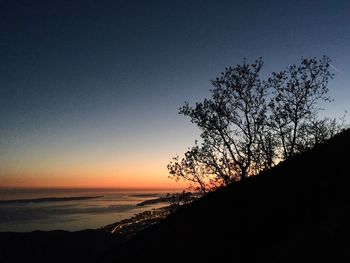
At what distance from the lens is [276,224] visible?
8828 millimetres

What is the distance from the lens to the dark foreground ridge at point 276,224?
6.73 meters

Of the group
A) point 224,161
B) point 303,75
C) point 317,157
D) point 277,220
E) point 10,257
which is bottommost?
point 10,257

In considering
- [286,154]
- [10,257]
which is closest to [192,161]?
[286,154]

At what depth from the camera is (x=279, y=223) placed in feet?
28.8

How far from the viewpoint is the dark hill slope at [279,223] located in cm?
671

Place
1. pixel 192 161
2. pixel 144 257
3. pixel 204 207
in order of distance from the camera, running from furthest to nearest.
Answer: pixel 192 161 → pixel 204 207 → pixel 144 257

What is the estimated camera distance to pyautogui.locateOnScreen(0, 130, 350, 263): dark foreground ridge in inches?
265

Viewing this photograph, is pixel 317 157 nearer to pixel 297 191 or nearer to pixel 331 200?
pixel 297 191

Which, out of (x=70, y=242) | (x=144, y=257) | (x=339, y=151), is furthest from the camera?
(x=70, y=242)

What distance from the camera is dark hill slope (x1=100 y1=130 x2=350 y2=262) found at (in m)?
6.71

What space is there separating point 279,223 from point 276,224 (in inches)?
3.8

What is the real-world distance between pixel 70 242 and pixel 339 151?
202 m

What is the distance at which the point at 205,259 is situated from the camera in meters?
10.1

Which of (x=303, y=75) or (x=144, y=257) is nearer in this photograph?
(x=144, y=257)
